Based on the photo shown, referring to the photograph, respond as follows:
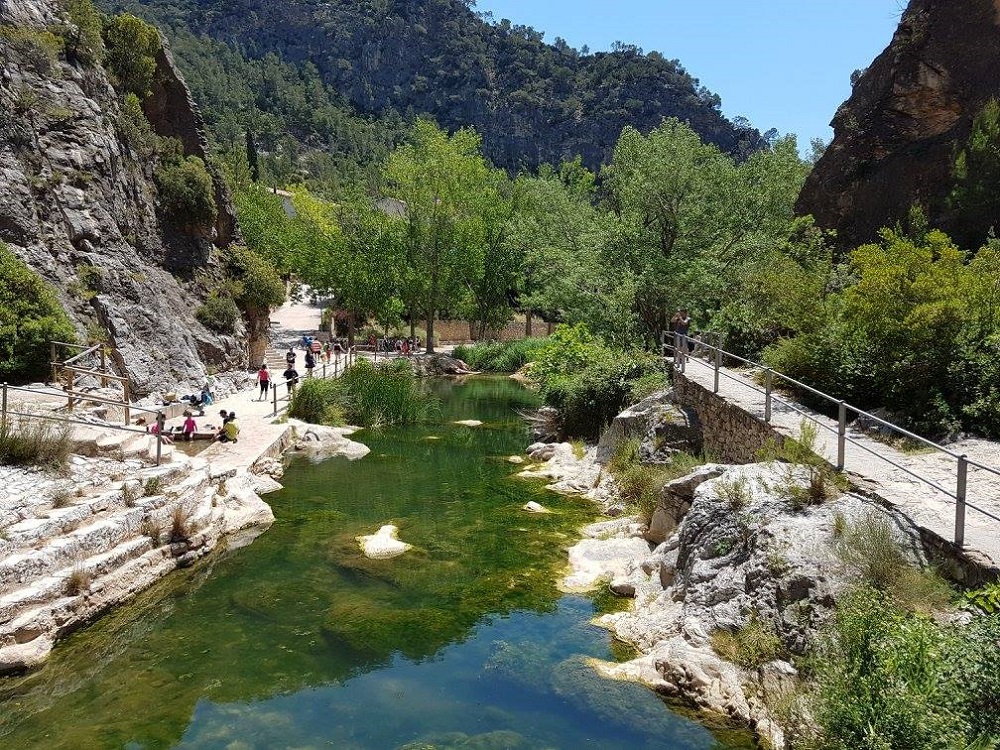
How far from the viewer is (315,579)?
11992mm

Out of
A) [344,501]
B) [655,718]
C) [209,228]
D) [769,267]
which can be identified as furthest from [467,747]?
[209,228]

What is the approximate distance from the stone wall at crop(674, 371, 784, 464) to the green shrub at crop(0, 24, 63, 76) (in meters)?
22.4

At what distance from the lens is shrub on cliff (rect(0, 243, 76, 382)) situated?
17984 mm

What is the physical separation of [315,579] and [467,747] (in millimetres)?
5140

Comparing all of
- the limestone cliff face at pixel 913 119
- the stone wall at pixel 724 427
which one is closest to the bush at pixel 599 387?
the stone wall at pixel 724 427

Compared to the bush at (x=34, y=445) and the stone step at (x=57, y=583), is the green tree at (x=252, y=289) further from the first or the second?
the stone step at (x=57, y=583)

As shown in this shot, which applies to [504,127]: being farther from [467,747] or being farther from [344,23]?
[467,747]

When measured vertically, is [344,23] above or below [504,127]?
above

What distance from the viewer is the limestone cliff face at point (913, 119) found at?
32.1 meters

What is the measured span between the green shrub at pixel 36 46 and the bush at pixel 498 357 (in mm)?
25944

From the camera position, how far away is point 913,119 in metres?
34.3

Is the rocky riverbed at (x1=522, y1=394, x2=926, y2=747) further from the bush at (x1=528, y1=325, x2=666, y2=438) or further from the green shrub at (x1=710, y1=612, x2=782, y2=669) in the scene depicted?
the bush at (x1=528, y1=325, x2=666, y2=438)

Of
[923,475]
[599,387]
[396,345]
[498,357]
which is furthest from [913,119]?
[396,345]

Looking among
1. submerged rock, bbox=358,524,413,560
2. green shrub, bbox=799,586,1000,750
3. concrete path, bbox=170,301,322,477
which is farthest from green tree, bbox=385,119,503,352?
green shrub, bbox=799,586,1000,750
